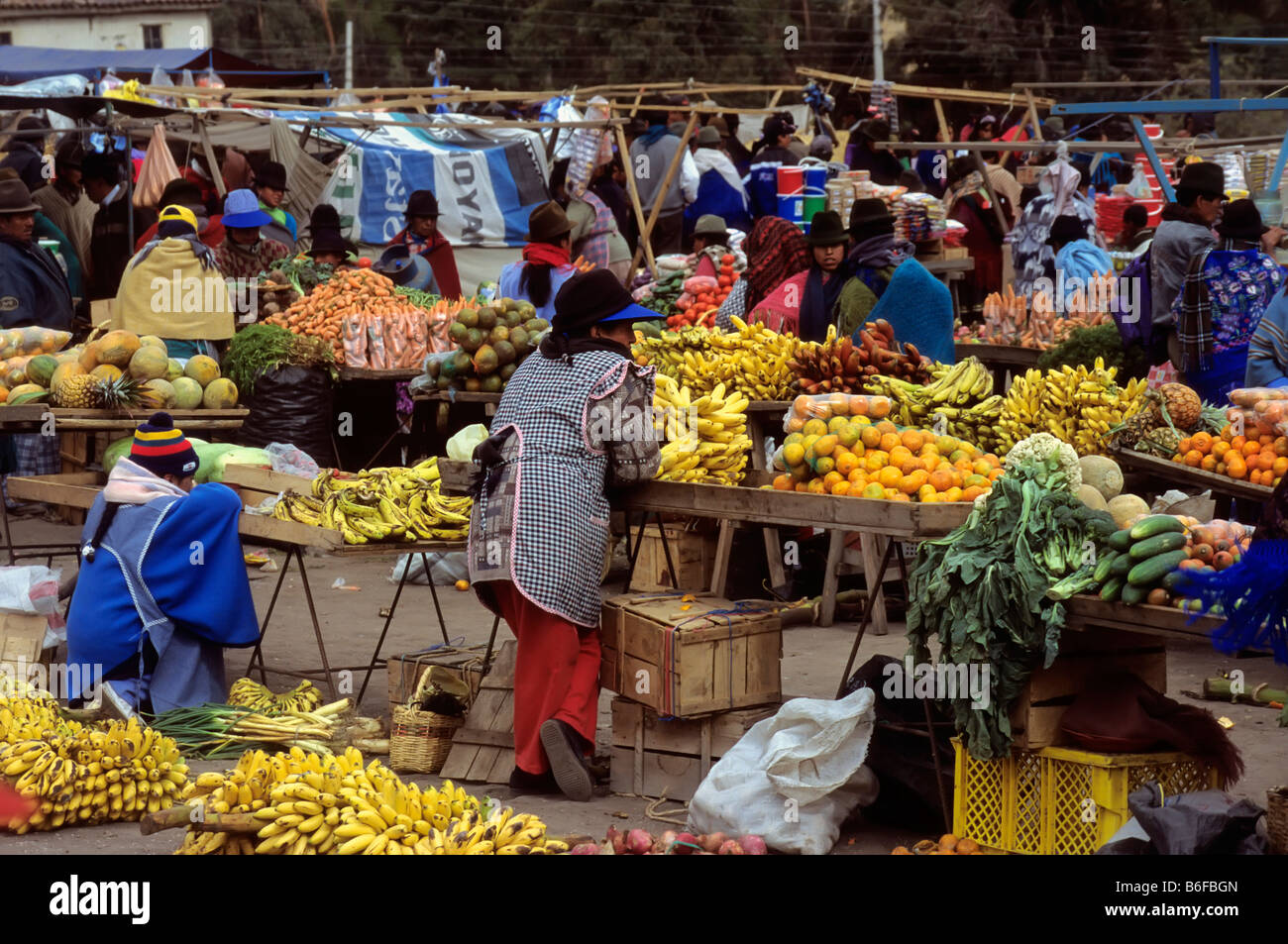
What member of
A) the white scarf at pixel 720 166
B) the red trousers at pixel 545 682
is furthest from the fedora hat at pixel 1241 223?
the white scarf at pixel 720 166

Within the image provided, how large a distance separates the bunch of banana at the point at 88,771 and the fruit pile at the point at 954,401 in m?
3.29

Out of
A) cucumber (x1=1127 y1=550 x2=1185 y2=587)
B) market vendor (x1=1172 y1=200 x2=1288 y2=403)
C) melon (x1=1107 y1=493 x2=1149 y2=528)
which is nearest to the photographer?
cucumber (x1=1127 y1=550 x2=1185 y2=587)

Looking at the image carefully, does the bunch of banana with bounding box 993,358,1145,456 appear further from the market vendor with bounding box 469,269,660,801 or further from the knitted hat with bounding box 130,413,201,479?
the knitted hat with bounding box 130,413,201,479

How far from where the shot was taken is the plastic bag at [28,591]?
6762 millimetres

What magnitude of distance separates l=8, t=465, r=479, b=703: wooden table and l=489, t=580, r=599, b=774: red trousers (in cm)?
59

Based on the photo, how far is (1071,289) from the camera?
11367 mm

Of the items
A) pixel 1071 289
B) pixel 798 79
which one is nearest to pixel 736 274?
pixel 1071 289

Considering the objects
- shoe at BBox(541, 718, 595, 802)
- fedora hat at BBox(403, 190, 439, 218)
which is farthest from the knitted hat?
fedora hat at BBox(403, 190, 439, 218)

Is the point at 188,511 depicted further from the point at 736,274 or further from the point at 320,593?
the point at 736,274

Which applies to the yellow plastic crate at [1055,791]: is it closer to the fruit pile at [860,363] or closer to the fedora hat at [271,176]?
the fruit pile at [860,363]

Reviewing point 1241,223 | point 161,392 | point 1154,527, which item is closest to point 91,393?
point 161,392

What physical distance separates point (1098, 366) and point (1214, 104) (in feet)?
12.8

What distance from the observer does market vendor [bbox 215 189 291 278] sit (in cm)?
1089

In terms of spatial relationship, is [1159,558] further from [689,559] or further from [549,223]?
[549,223]
